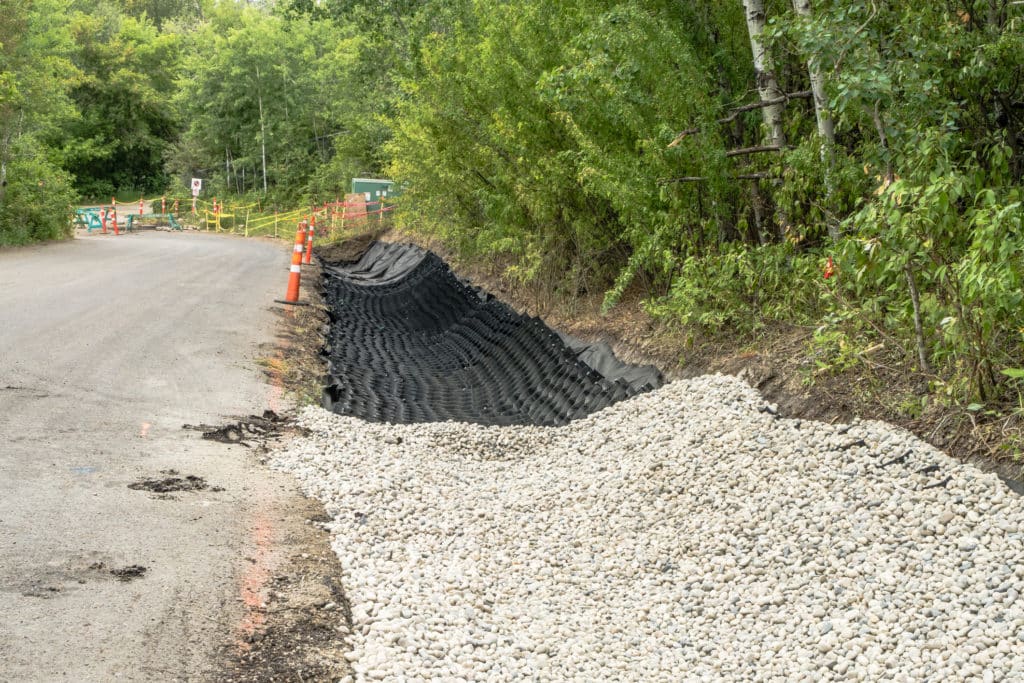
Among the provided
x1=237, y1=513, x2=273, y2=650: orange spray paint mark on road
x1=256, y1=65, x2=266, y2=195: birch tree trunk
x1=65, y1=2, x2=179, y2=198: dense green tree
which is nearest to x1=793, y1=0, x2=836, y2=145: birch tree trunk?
x1=237, y1=513, x2=273, y2=650: orange spray paint mark on road

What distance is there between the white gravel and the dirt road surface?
606 mm

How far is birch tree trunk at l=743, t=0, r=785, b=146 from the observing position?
8.27 meters

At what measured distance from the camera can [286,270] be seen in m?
20.2

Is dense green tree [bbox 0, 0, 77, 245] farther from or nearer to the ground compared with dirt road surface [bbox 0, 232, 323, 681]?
farther from the ground

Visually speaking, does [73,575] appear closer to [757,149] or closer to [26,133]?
[757,149]

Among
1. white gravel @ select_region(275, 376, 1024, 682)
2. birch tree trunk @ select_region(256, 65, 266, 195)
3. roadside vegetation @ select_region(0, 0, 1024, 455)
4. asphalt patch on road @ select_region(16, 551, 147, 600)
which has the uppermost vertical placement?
birch tree trunk @ select_region(256, 65, 266, 195)

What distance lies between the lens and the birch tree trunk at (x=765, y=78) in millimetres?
8273

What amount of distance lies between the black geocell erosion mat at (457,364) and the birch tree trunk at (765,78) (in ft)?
8.02

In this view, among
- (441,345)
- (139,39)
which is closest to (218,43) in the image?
(139,39)

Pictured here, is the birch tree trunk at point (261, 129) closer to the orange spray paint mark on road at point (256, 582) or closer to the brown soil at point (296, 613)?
the brown soil at point (296, 613)

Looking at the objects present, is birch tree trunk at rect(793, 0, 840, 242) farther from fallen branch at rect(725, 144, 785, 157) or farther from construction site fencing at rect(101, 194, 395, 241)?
construction site fencing at rect(101, 194, 395, 241)

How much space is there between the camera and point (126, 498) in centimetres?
551

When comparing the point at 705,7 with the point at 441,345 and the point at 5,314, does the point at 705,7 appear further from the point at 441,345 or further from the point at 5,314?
the point at 5,314

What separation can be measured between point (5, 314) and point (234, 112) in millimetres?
43391
